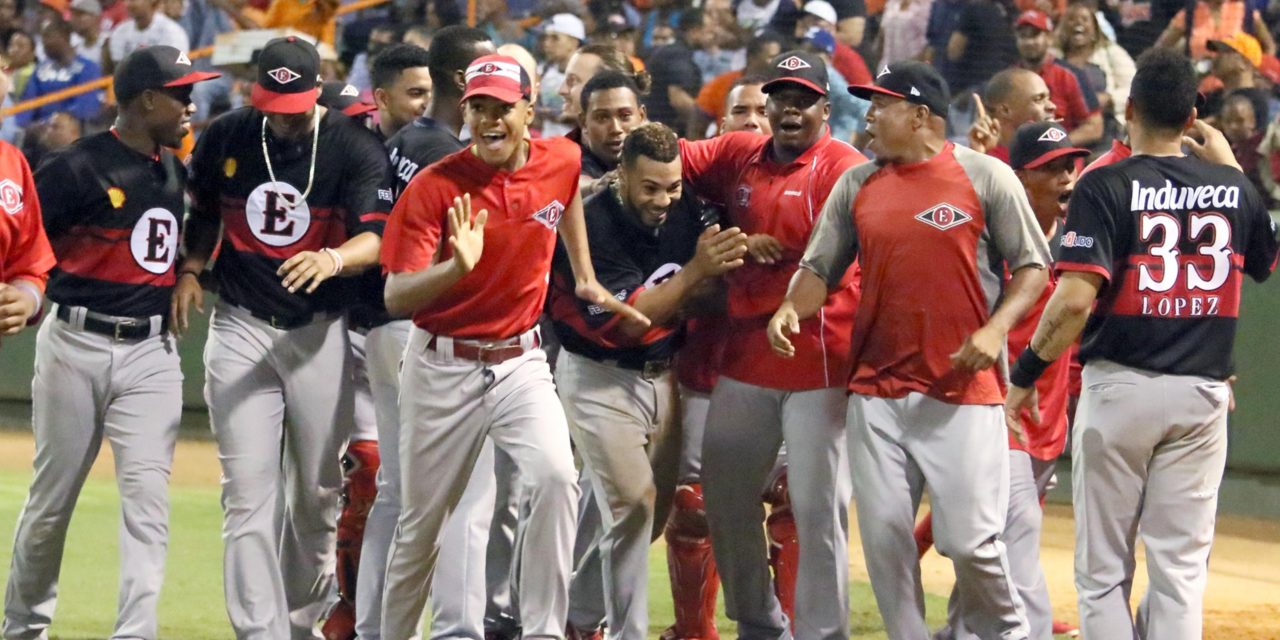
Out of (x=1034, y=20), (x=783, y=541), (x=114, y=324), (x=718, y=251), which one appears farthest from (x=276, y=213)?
(x=1034, y=20)

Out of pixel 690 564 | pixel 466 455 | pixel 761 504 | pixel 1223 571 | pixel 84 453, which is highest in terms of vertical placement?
pixel 466 455

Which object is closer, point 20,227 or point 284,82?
point 20,227

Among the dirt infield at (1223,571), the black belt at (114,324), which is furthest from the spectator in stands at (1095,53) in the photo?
the black belt at (114,324)

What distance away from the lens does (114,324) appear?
19.0 feet

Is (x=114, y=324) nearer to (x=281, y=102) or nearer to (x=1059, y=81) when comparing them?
(x=281, y=102)

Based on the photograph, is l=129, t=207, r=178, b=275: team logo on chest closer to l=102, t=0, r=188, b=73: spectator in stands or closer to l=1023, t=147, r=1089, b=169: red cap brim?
l=1023, t=147, r=1089, b=169: red cap brim

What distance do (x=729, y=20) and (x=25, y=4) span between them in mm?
6770

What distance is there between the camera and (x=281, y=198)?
584 cm

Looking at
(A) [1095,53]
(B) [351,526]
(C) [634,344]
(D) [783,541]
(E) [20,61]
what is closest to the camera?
(C) [634,344]

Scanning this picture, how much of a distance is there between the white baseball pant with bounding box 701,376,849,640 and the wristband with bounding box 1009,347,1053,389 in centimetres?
60

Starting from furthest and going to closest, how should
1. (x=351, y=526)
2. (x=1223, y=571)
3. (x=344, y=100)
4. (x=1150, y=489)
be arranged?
(x=1223, y=571)
(x=344, y=100)
(x=351, y=526)
(x=1150, y=489)

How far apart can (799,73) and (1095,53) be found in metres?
5.53

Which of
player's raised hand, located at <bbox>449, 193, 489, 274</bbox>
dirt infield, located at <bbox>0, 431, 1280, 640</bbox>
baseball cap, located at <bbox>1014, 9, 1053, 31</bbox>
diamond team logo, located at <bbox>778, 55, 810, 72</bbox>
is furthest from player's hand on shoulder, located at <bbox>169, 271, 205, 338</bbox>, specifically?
baseball cap, located at <bbox>1014, 9, 1053, 31</bbox>

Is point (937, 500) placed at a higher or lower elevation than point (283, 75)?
lower
